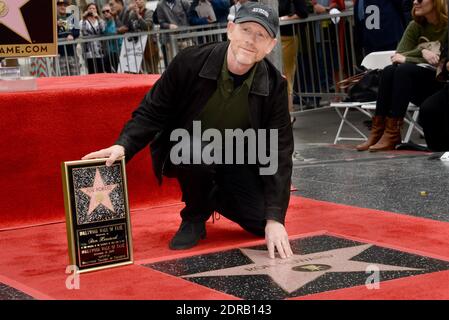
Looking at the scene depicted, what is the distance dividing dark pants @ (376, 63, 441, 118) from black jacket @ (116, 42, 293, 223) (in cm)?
317

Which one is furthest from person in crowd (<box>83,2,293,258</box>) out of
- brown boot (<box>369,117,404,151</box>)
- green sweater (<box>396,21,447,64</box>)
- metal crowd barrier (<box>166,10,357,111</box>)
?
metal crowd barrier (<box>166,10,357,111</box>)

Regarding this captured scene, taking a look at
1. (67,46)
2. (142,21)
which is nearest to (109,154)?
(67,46)

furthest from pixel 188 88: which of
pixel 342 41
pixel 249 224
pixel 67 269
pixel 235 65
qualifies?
pixel 342 41

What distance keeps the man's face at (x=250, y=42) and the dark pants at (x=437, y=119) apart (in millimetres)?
3245

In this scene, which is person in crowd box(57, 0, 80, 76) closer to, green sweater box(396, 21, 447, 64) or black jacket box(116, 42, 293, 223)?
green sweater box(396, 21, 447, 64)

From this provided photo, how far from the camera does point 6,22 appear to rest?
5.18 metres

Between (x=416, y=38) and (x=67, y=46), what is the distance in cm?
507

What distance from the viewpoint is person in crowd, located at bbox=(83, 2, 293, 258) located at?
156 inches

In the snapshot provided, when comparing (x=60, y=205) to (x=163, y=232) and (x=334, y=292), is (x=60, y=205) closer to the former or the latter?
(x=163, y=232)

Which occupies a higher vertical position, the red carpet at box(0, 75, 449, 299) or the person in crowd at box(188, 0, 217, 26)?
the person in crowd at box(188, 0, 217, 26)

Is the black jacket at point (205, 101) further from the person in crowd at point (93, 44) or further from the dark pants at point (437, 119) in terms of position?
the person in crowd at point (93, 44)

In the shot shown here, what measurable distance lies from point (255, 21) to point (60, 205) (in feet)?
5.87

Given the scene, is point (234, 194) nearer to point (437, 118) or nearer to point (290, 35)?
point (437, 118)

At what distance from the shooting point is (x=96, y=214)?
3.80m
